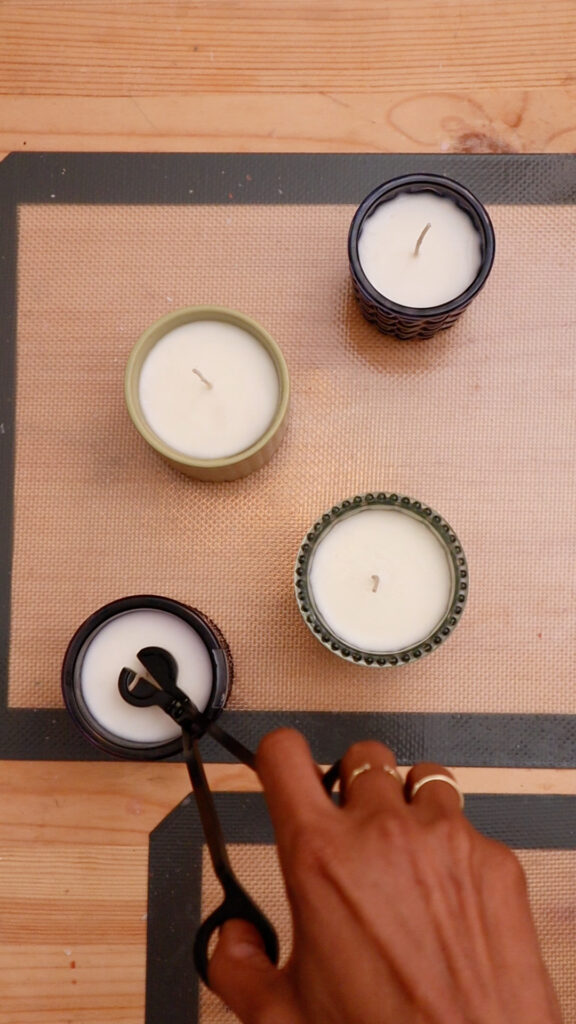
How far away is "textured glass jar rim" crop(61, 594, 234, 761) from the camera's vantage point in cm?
52

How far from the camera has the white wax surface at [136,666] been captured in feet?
1.76

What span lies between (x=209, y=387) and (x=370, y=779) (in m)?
0.29

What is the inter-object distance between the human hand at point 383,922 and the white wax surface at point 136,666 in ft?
0.53

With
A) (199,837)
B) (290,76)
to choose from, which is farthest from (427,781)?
(290,76)

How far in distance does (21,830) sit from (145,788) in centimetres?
10

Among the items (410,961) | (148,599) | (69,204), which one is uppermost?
(69,204)

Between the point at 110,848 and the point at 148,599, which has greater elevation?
the point at 148,599

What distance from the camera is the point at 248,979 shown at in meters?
0.36

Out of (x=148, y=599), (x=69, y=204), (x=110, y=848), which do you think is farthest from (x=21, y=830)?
(x=69, y=204)

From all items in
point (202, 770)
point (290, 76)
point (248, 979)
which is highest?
point (290, 76)

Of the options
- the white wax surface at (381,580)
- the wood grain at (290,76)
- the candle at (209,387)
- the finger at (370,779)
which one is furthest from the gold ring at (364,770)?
the wood grain at (290,76)

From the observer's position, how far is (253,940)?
1.28 ft

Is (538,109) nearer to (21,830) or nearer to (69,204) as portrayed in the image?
(69,204)

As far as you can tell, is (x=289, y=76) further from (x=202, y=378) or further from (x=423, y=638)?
(x=423, y=638)
